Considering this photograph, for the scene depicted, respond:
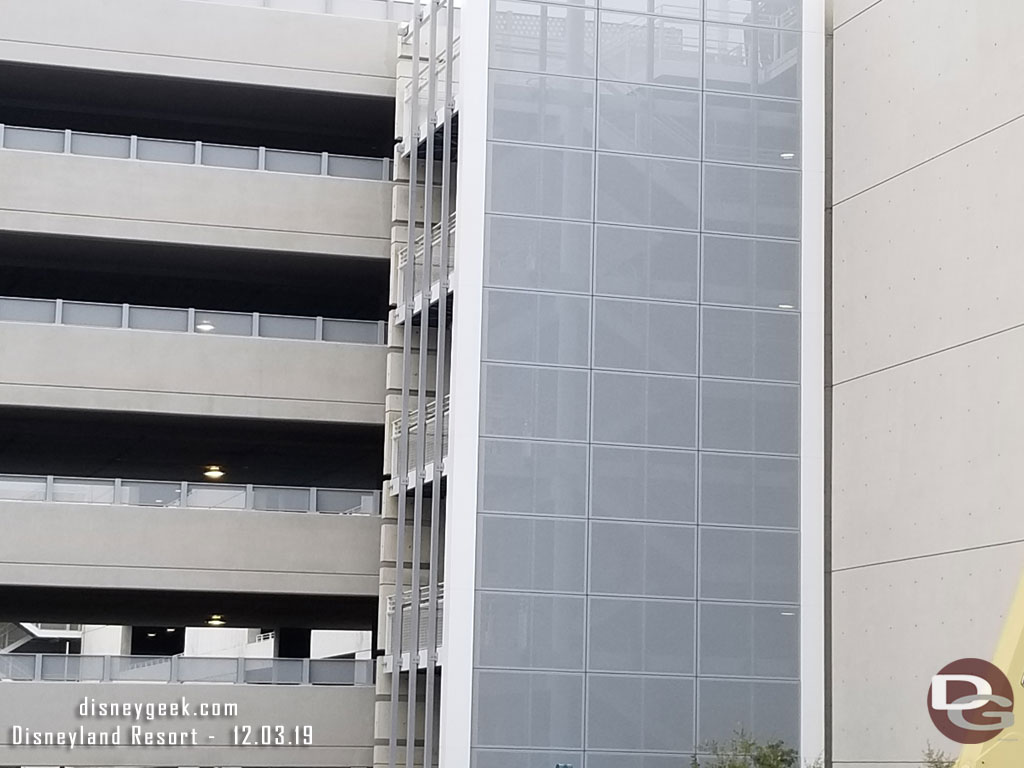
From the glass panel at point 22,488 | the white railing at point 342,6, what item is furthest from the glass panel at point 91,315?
the white railing at point 342,6

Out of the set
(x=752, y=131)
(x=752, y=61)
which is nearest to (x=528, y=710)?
(x=752, y=131)

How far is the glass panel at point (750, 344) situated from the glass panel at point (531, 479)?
3117mm

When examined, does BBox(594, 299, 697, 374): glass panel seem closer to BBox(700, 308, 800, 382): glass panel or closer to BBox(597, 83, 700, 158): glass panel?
BBox(700, 308, 800, 382): glass panel

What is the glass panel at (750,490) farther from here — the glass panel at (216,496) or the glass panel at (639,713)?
the glass panel at (216,496)

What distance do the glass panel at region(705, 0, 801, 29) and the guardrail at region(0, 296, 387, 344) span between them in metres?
9.36

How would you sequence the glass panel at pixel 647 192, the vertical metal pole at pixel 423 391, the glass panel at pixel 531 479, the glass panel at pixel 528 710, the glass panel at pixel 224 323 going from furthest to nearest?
the glass panel at pixel 224 323, the vertical metal pole at pixel 423 391, the glass panel at pixel 647 192, the glass panel at pixel 531 479, the glass panel at pixel 528 710

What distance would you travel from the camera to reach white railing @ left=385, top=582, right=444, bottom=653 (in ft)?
106

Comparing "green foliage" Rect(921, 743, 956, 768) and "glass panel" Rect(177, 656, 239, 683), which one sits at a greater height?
"glass panel" Rect(177, 656, 239, 683)

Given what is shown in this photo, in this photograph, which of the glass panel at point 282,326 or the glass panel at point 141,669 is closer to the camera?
the glass panel at point 141,669

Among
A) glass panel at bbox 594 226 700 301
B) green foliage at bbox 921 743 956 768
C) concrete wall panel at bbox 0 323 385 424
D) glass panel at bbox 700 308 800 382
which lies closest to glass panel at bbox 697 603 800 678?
green foliage at bbox 921 743 956 768

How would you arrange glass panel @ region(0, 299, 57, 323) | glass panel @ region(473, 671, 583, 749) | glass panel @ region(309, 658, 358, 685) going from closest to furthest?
1. glass panel @ region(473, 671, 583, 749)
2. glass panel @ region(309, 658, 358, 685)
3. glass panel @ region(0, 299, 57, 323)

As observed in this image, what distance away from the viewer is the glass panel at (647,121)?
33156 mm

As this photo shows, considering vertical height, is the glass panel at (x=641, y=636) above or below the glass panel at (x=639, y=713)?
above

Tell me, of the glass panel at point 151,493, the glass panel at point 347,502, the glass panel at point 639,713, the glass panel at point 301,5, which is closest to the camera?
the glass panel at point 639,713
